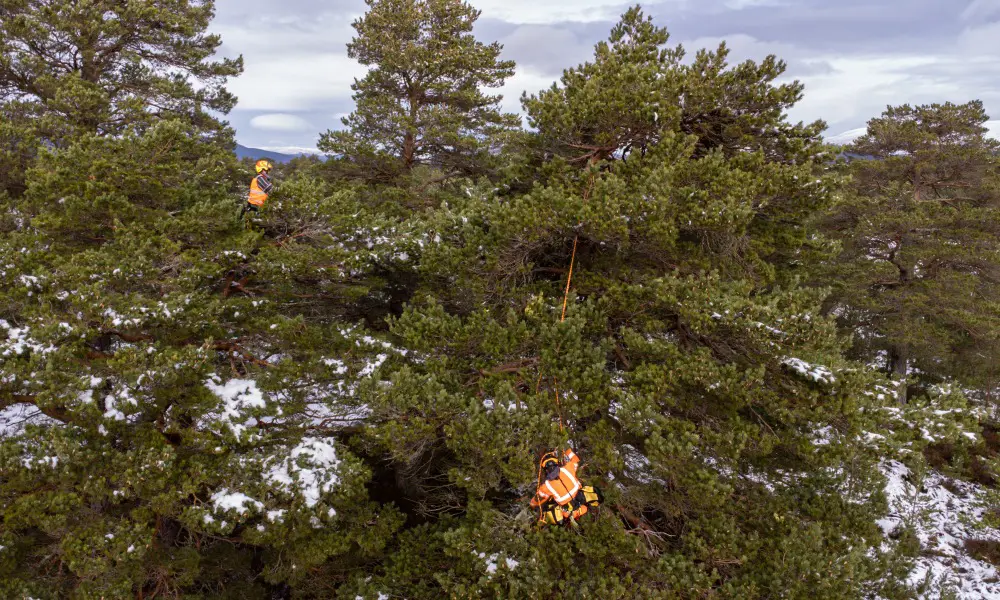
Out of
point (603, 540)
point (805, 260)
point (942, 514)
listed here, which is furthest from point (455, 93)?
point (942, 514)

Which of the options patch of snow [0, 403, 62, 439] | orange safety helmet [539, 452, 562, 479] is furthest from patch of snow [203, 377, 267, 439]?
orange safety helmet [539, 452, 562, 479]

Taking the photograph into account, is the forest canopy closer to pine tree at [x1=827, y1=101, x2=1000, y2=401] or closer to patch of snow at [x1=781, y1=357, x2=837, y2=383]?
patch of snow at [x1=781, y1=357, x2=837, y2=383]

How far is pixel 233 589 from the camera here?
8234mm

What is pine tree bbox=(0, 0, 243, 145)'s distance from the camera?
28.8 ft

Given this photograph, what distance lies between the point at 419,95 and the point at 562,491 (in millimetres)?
12551

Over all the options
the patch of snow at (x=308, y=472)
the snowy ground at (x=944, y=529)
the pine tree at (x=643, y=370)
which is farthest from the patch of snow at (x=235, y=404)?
the snowy ground at (x=944, y=529)

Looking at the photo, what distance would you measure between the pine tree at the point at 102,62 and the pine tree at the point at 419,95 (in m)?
3.61

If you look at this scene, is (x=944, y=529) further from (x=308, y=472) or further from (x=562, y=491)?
(x=308, y=472)

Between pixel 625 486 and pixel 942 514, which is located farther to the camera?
pixel 942 514

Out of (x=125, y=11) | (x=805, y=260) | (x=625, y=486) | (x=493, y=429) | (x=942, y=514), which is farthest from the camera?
(x=942, y=514)

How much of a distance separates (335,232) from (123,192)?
10.1ft

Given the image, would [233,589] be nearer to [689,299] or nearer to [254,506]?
[254,506]

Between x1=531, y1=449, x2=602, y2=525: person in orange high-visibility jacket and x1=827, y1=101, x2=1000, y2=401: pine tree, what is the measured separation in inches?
524

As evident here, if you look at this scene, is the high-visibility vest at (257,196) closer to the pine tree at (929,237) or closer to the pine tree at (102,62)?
the pine tree at (102,62)
